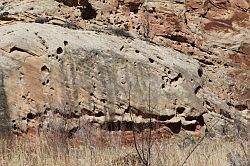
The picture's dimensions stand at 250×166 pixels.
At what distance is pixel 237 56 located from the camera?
16.1m

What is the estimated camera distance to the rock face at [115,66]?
34.4ft

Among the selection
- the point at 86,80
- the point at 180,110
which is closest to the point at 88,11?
the point at 86,80

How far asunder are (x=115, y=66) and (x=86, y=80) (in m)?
0.91

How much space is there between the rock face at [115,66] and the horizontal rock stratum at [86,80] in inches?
0.9

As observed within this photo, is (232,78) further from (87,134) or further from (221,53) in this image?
(87,134)

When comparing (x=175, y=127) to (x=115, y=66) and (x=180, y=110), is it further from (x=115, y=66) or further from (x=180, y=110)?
(x=115, y=66)

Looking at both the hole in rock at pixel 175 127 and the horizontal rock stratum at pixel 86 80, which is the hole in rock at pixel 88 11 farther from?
the hole in rock at pixel 175 127

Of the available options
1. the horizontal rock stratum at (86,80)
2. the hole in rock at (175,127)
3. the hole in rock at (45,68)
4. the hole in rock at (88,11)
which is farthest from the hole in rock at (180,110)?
the hole in rock at (88,11)

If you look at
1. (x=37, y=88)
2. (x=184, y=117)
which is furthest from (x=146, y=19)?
(x=37, y=88)

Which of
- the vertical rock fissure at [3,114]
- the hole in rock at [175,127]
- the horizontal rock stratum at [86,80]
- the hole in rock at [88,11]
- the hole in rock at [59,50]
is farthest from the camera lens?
the hole in rock at [88,11]

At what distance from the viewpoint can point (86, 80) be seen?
11.0 m

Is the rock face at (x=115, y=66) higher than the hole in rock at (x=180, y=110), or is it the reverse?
the rock face at (x=115, y=66)

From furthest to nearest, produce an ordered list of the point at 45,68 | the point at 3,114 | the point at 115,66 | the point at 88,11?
1. the point at 88,11
2. the point at 115,66
3. the point at 45,68
4. the point at 3,114

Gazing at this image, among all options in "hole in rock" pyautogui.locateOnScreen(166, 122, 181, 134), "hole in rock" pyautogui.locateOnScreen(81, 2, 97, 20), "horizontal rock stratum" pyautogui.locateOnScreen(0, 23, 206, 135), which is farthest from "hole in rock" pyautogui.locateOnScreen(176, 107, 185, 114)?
"hole in rock" pyautogui.locateOnScreen(81, 2, 97, 20)
